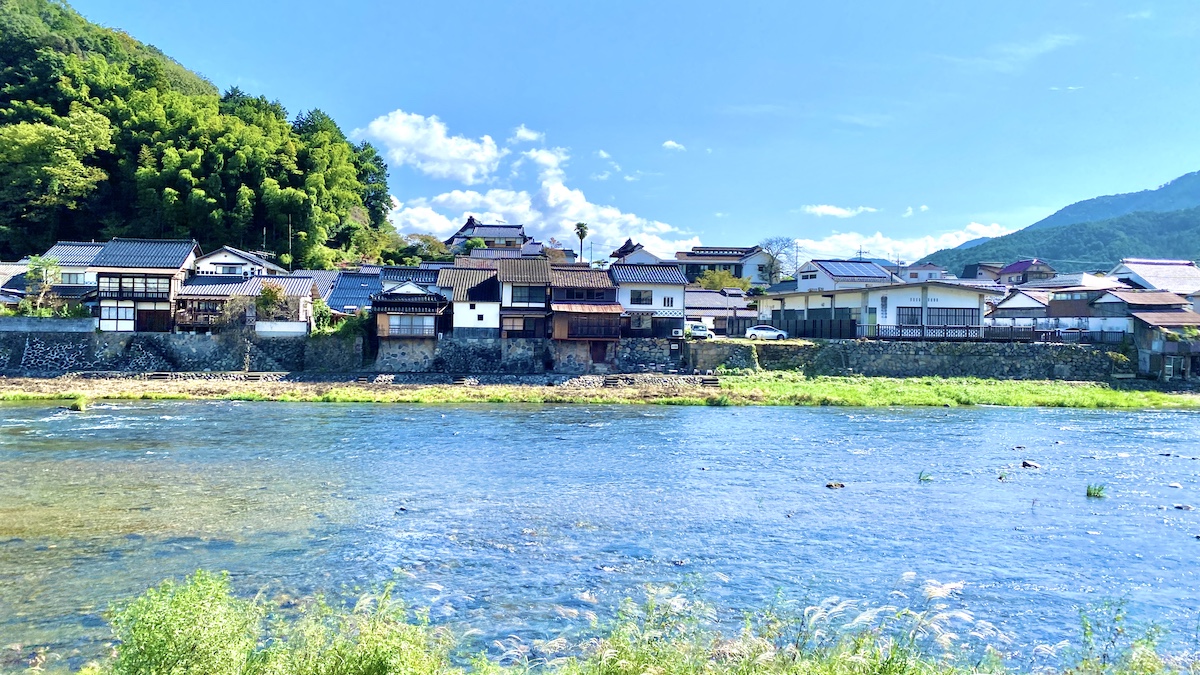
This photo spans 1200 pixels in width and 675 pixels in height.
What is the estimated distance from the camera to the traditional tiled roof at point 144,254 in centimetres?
3841

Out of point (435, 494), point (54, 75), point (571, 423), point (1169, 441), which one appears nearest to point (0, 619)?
point (435, 494)

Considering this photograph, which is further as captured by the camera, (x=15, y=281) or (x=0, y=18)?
(x=0, y=18)

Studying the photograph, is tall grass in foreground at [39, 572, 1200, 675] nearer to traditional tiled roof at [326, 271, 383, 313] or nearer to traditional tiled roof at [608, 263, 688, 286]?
traditional tiled roof at [608, 263, 688, 286]

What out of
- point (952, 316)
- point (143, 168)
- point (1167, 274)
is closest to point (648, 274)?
point (952, 316)

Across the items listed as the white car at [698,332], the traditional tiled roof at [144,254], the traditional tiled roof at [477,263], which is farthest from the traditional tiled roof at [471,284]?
the traditional tiled roof at [144,254]

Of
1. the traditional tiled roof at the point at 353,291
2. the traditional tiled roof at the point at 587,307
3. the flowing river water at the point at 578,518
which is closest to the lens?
the flowing river water at the point at 578,518

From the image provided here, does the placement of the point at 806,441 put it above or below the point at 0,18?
below

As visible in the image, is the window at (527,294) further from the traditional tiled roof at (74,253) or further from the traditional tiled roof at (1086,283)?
the traditional tiled roof at (1086,283)

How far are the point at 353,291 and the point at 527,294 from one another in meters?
11.6

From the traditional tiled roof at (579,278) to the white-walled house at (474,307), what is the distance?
3152 mm

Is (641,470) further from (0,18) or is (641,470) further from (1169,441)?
(0,18)

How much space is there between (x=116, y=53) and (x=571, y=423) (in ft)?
222

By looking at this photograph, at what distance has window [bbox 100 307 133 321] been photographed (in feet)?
118

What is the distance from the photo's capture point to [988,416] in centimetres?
2830
